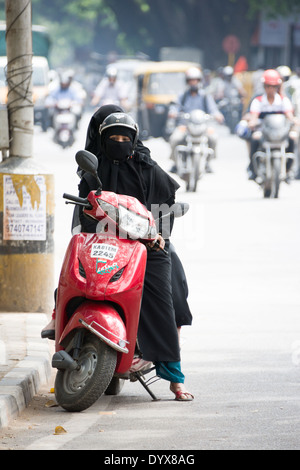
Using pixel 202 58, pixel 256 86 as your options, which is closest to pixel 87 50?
pixel 202 58

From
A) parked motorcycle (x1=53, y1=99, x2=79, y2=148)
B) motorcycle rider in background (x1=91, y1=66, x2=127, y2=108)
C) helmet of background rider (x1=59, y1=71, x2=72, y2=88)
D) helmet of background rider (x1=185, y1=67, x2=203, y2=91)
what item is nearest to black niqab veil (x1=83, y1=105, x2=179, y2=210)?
helmet of background rider (x1=185, y1=67, x2=203, y2=91)

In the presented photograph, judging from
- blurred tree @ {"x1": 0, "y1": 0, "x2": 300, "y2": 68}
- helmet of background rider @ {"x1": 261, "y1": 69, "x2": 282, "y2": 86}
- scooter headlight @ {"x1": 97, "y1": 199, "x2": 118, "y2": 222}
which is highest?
blurred tree @ {"x1": 0, "y1": 0, "x2": 300, "y2": 68}

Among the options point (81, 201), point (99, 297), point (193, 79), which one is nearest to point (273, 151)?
point (193, 79)

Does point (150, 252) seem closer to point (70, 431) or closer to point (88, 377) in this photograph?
point (88, 377)

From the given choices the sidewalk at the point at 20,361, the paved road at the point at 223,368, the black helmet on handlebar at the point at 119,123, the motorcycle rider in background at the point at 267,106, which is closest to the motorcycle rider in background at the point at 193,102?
the motorcycle rider in background at the point at 267,106

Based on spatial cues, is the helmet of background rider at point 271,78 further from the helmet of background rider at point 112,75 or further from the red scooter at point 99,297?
the helmet of background rider at point 112,75

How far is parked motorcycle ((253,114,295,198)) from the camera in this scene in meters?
17.7

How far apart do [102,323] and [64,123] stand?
2472cm

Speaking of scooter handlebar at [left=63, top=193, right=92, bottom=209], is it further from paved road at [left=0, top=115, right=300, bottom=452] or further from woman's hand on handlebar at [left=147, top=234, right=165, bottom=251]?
paved road at [left=0, top=115, right=300, bottom=452]

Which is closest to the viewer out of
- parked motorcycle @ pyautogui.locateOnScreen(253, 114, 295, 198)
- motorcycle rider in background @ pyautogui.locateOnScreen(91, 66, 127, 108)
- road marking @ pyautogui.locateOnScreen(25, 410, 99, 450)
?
road marking @ pyautogui.locateOnScreen(25, 410, 99, 450)

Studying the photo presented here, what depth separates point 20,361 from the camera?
680 cm

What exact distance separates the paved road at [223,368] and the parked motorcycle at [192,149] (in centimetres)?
414
